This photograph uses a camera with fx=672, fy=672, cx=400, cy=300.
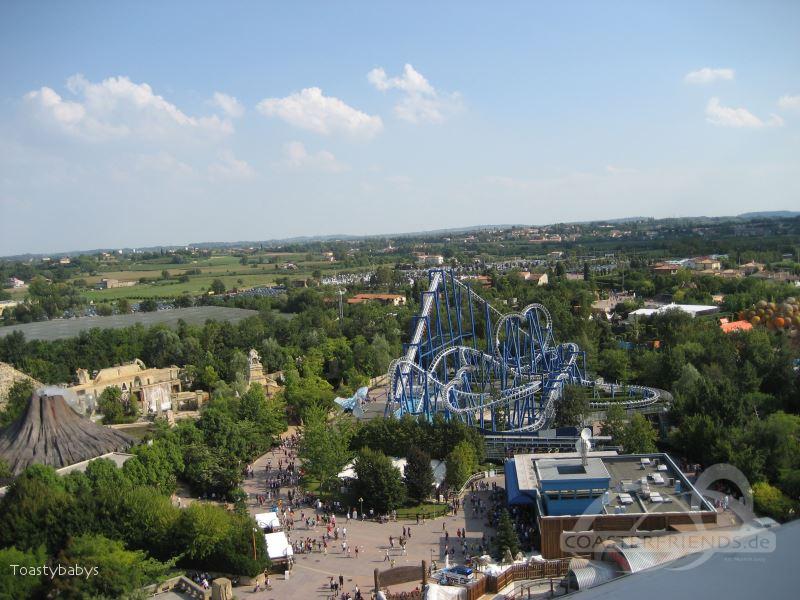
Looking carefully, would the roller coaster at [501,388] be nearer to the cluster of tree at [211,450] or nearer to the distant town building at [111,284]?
the cluster of tree at [211,450]

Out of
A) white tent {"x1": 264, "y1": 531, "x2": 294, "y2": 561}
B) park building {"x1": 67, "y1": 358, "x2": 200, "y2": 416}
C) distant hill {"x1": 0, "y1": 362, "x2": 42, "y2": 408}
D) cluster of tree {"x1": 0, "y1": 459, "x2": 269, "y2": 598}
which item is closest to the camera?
cluster of tree {"x1": 0, "y1": 459, "x2": 269, "y2": 598}

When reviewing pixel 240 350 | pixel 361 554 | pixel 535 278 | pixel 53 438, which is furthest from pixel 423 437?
pixel 535 278

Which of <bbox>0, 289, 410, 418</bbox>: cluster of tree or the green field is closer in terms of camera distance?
<bbox>0, 289, 410, 418</bbox>: cluster of tree

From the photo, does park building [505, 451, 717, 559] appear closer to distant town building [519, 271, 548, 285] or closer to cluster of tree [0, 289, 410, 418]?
cluster of tree [0, 289, 410, 418]

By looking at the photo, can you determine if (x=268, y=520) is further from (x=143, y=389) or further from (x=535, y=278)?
(x=535, y=278)

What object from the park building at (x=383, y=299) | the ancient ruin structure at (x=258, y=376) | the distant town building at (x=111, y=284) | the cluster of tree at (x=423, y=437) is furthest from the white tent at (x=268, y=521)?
the distant town building at (x=111, y=284)

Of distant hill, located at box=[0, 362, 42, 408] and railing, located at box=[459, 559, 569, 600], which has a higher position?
distant hill, located at box=[0, 362, 42, 408]

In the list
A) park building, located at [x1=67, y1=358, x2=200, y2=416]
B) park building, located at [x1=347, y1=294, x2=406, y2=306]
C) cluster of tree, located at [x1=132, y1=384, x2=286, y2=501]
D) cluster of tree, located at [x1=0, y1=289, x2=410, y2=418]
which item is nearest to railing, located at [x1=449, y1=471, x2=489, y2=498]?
cluster of tree, located at [x1=132, y1=384, x2=286, y2=501]
